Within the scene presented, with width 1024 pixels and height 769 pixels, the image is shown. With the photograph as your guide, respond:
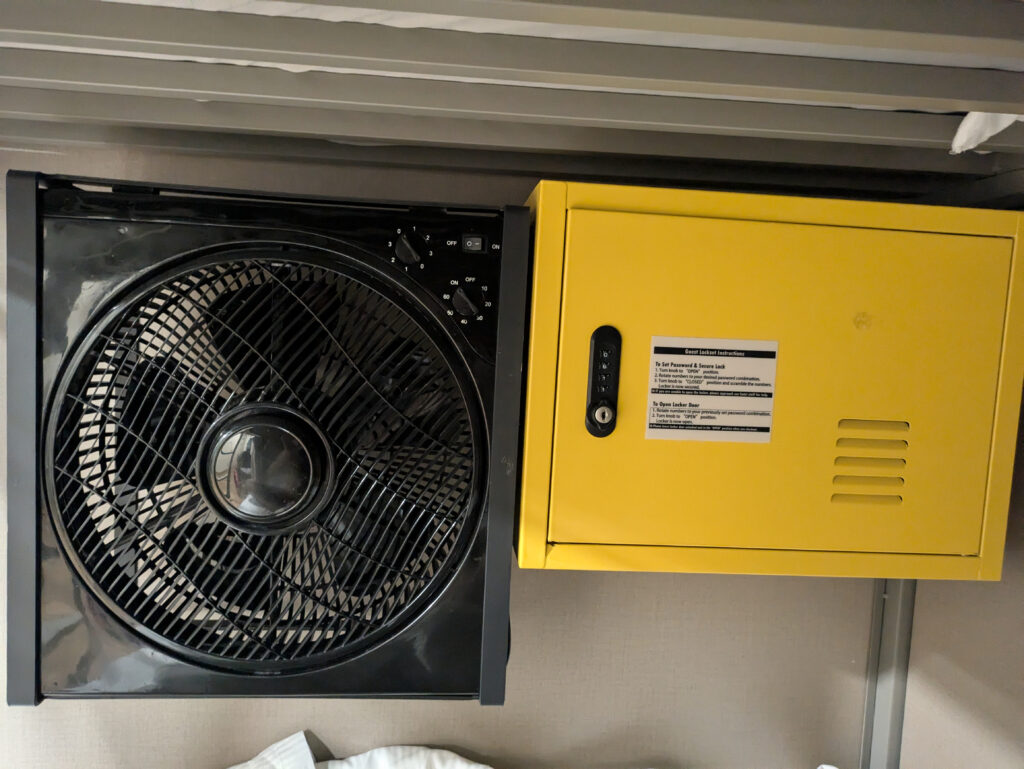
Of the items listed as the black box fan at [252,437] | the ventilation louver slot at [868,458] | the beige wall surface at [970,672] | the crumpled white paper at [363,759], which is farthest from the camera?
the crumpled white paper at [363,759]

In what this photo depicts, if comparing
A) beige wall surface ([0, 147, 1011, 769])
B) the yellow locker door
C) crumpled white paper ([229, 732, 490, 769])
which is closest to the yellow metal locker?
the yellow locker door

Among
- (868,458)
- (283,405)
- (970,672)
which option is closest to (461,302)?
(283,405)

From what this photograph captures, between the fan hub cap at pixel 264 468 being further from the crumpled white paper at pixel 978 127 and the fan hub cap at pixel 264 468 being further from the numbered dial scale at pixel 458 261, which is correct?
the crumpled white paper at pixel 978 127

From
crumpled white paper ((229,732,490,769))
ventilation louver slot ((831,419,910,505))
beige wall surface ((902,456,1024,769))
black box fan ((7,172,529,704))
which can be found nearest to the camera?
black box fan ((7,172,529,704))

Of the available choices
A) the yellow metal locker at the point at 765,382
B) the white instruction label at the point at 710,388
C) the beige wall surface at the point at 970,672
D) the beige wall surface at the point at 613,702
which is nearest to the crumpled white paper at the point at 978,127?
the yellow metal locker at the point at 765,382

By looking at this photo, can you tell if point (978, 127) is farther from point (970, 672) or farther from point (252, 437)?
point (252, 437)

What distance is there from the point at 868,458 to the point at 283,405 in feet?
2.47

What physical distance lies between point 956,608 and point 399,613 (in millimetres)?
973

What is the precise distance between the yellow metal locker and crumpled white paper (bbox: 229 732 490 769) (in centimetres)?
63

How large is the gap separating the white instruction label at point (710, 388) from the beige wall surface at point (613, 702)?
0.52m

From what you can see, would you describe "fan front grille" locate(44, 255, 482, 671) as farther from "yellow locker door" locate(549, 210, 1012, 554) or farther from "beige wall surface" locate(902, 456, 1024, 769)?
"beige wall surface" locate(902, 456, 1024, 769)

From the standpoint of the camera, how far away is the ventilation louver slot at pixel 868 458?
93cm

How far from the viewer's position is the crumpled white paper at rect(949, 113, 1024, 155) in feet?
2.87

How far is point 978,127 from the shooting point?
892 millimetres
